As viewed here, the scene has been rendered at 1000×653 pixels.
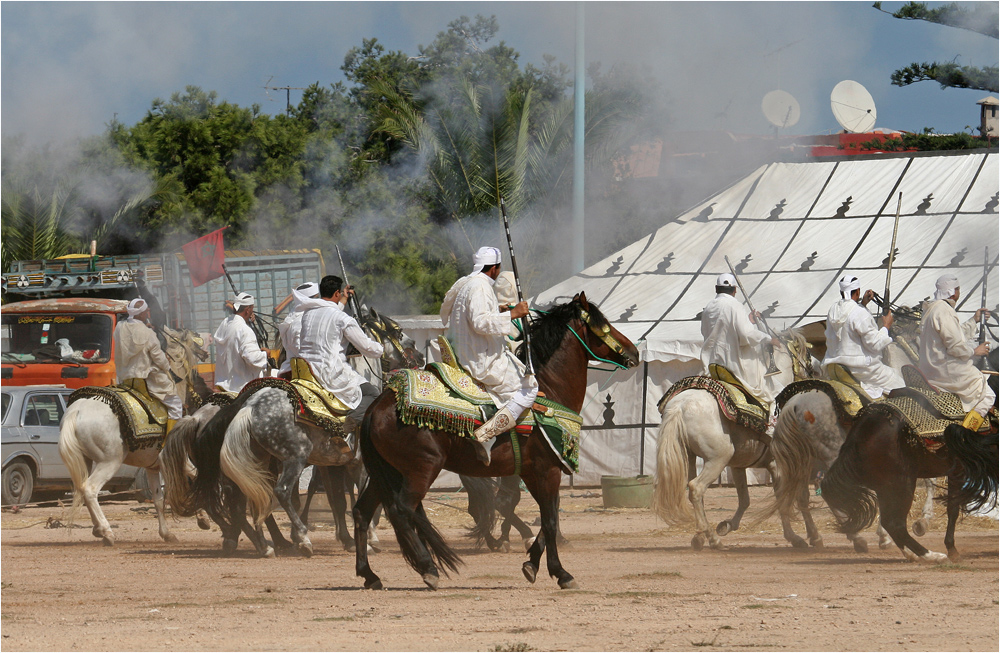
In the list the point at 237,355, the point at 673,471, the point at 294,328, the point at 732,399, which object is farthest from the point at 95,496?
the point at 732,399

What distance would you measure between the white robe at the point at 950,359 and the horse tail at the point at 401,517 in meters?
4.41

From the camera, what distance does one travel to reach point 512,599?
768 centimetres

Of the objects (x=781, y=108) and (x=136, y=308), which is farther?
(x=781, y=108)

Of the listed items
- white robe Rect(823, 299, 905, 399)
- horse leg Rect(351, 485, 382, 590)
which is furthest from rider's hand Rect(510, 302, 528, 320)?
white robe Rect(823, 299, 905, 399)

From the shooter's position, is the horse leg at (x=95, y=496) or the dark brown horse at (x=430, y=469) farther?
the horse leg at (x=95, y=496)

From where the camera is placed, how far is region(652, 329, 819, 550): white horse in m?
10.8

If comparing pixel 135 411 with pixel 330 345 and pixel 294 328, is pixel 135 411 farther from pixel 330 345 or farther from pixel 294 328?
pixel 330 345

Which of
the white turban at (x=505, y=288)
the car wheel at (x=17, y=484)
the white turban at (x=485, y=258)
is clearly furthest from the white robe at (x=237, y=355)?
the car wheel at (x=17, y=484)

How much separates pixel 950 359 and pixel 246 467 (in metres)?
5.76

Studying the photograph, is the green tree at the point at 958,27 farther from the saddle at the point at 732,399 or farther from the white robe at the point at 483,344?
the white robe at the point at 483,344

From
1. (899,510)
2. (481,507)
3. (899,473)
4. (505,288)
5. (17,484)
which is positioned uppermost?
(505,288)

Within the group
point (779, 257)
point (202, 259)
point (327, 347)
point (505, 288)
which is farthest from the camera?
point (202, 259)

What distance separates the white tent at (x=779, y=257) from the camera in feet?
51.6

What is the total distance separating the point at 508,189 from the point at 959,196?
28.2ft
